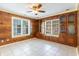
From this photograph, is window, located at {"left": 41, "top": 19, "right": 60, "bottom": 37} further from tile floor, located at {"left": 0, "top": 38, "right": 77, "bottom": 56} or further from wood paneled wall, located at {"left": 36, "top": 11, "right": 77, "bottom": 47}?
tile floor, located at {"left": 0, "top": 38, "right": 77, "bottom": 56}

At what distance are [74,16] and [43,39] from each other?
792 millimetres

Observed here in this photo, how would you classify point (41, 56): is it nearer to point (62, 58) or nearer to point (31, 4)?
point (62, 58)

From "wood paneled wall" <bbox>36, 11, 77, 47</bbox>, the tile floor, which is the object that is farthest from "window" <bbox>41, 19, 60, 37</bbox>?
the tile floor

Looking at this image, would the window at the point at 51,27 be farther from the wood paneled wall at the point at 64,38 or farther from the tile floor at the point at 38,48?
the tile floor at the point at 38,48

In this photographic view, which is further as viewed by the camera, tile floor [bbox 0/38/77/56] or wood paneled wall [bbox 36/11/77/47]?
A: tile floor [bbox 0/38/77/56]

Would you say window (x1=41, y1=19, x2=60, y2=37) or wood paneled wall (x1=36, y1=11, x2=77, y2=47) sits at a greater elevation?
window (x1=41, y1=19, x2=60, y2=37)

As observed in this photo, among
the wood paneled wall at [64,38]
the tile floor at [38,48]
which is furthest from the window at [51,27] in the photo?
the tile floor at [38,48]

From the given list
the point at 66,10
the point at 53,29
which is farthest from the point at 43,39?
the point at 66,10

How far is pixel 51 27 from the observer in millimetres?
1506

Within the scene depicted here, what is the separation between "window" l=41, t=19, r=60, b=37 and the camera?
4.83ft

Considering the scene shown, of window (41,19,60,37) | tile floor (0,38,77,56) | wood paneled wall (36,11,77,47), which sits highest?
window (41,19,60,37)

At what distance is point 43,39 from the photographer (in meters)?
1.77

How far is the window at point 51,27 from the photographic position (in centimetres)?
147

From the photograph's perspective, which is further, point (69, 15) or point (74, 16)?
point (69, 15)
